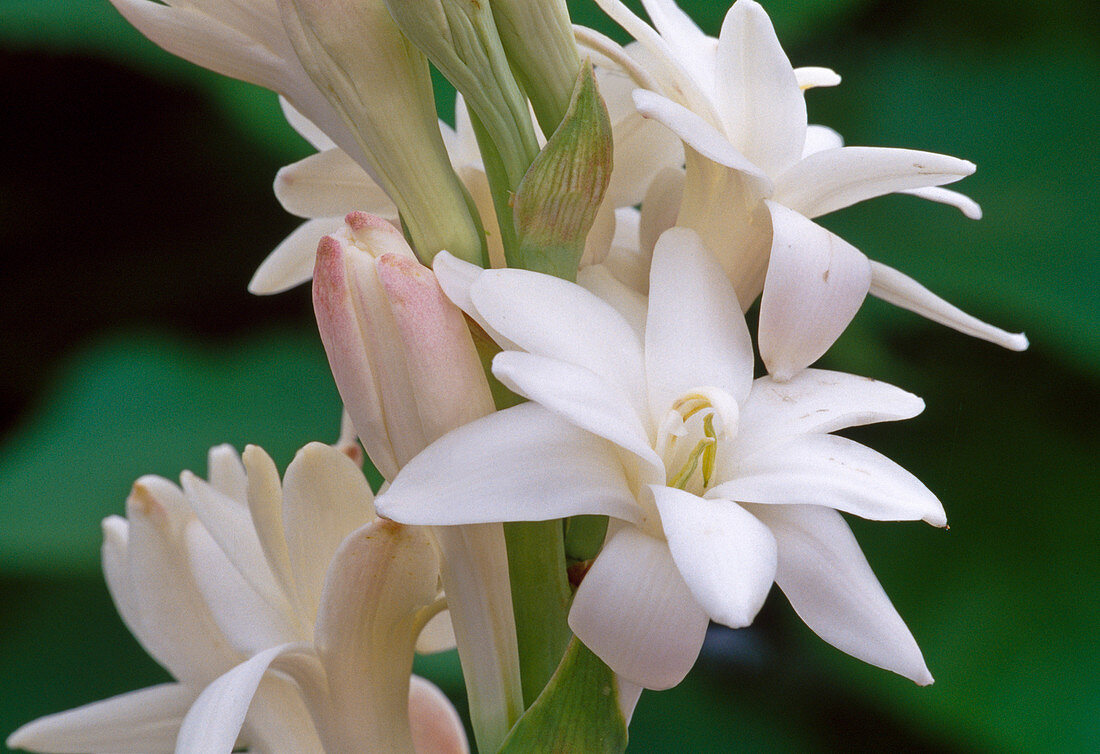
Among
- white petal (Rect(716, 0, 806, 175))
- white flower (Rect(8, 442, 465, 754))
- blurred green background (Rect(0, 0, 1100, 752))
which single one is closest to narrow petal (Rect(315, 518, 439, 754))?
white flower (Rect(8, 442, 465, 754))

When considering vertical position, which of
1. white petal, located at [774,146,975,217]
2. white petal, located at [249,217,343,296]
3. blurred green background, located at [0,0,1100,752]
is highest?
white petal, located at [249,217,343,296]

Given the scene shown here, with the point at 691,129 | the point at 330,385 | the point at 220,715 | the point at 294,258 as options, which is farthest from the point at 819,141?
the point at 330,385

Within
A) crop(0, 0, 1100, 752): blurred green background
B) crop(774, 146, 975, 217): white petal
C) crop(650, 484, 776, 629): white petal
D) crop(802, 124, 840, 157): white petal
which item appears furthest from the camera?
crop(0, 0, 1100, 752): blurred green background

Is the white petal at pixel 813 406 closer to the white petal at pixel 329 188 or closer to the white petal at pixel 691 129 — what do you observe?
the white petal at pixel 691 129

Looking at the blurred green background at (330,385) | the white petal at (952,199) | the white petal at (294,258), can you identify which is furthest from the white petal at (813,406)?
the blurred green background at (330,385)

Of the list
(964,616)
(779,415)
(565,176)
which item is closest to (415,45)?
(565,176)

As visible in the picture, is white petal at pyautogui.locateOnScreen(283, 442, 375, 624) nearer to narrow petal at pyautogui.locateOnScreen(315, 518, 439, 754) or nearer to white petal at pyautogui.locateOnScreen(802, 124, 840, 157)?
narrow petal at pyautogui.locateOnScreen(315, 518, 439, 754)

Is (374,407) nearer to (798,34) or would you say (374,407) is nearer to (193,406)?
(193,406)
